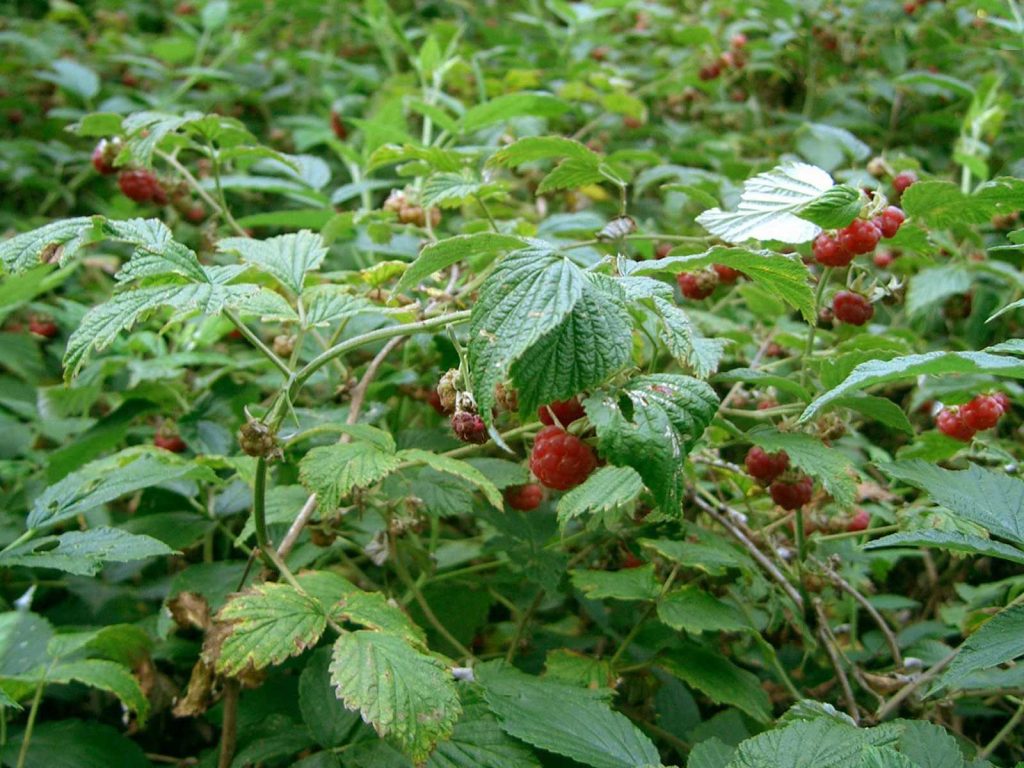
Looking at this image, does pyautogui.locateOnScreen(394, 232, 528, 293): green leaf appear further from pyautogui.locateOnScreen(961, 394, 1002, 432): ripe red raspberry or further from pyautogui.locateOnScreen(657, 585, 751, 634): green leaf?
pyautogui.locateOnScreen(961, 394, 1002, 432): ripe red raspberry

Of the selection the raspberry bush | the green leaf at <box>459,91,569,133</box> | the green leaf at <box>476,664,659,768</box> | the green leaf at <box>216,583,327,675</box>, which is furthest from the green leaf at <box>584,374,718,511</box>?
the green leaf at <box>459,91,569,133</box>

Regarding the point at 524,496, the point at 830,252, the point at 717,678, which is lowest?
the point at 717,678

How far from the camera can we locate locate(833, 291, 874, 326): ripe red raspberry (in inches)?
55.9

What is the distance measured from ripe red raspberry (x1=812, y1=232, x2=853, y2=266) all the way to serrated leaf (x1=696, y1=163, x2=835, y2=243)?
0.08 m

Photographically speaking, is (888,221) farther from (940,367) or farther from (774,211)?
(940,367)

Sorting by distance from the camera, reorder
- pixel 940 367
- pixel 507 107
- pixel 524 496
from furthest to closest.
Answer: pixel 507 107, pixel 524 496, pixel 940 367

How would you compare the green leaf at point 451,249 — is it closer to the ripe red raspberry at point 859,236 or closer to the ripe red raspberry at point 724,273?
the ripe red raspberry at point 859,236

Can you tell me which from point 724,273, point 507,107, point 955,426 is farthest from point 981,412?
point 507,107

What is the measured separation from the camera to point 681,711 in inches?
59.6

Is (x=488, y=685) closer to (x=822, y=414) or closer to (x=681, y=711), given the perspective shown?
(x=681, y=711)

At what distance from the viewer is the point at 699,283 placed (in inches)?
62.3

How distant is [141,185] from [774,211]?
1384mm

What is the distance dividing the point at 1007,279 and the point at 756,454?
1148 mm

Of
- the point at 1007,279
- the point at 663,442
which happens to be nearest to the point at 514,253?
the point at 663,442
